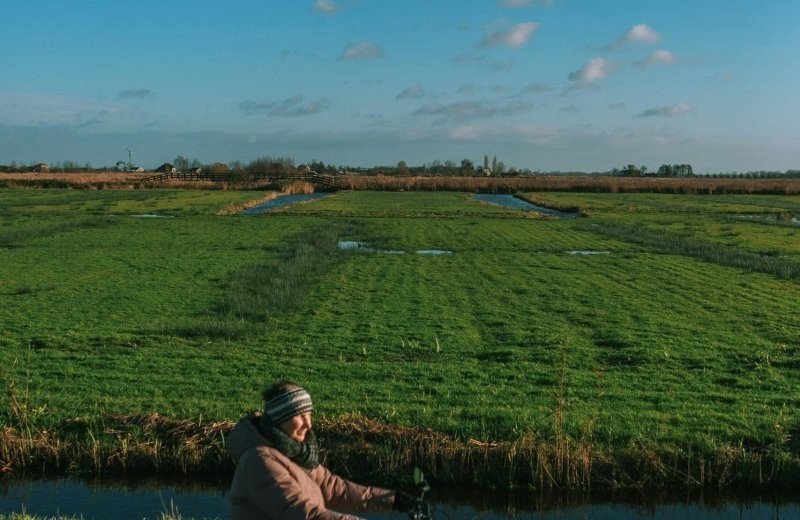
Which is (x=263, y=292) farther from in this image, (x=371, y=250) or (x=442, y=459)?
(x=371, y=250)

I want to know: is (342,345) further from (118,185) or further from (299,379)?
(118,185)

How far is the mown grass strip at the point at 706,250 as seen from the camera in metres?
31.0

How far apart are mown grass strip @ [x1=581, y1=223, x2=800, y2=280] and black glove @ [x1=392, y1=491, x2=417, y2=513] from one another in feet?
88.4

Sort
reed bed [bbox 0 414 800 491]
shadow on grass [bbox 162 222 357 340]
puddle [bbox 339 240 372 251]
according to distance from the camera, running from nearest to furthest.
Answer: reed bed [bbox 0 414 800 491], shadow on grass [bbox 162 222 357 340], puddle [bbox 339 240 372 251]

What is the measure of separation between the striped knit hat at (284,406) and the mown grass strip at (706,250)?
27477mm

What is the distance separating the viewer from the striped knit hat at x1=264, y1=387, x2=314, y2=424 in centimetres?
497

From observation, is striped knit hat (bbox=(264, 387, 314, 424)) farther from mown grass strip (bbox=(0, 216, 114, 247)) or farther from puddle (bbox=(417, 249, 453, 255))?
mown grass strip (bbox=(0, 216, 114, 247))

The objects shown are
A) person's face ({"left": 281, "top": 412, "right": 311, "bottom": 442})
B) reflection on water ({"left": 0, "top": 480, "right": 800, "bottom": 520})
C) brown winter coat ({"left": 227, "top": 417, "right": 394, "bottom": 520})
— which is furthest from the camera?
reflection on water ({"left": 0, "top": 480, "right": 800, "bottom": 520})

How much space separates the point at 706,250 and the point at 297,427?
36.0 metres

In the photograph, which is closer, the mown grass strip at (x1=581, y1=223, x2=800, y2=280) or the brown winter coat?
the brown winter coat

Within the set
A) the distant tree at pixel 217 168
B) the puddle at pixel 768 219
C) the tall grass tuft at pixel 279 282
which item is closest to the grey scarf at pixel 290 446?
the tall grass tuft at pixel 279 282

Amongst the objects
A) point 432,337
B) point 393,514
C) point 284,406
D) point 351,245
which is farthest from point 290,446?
point 351,245

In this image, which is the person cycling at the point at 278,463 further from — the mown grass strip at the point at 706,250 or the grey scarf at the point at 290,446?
the mown grass strip at the point at 706,250

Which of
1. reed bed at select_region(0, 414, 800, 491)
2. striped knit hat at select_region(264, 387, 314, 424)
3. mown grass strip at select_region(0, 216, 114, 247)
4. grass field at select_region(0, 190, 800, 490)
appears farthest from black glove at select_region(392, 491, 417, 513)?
mown grass strip at select_region(0, 216, 114, 247)
